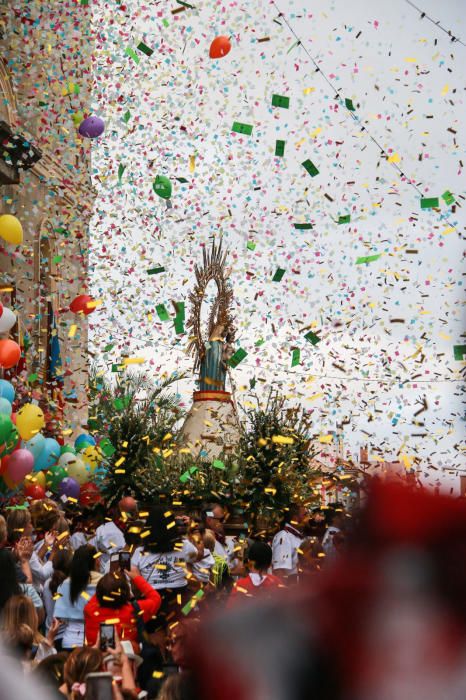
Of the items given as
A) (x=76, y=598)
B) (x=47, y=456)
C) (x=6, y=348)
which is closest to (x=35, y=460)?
(x=47, y=456)

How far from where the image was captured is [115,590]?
5418mm

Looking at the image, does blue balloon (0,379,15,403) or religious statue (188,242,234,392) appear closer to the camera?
blue balloon (0,379,15,403)

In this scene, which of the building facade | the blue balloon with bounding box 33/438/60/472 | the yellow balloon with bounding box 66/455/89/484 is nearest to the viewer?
the blue balloon with bounding box 33/438/60/472

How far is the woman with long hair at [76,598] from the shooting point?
19.6ft

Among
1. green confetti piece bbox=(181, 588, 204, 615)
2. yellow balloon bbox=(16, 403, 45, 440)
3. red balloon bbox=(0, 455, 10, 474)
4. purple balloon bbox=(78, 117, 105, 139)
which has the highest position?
purple balloon bbox=(78, 117, 105, 139)

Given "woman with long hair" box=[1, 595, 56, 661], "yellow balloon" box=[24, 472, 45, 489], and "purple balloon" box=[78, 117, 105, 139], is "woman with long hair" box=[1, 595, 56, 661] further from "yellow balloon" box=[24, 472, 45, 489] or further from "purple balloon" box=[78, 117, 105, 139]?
"purple balloon" box=[78, 117, 105, 139]

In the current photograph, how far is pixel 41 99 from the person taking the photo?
19.5 metres

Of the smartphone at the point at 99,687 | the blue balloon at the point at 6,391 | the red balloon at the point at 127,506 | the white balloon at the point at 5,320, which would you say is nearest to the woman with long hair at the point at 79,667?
the smartphone at the point at 99,687

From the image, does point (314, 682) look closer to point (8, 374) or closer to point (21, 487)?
point (21, 487)

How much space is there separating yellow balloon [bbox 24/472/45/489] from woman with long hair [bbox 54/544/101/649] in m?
5.35

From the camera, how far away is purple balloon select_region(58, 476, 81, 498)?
12.5 meters

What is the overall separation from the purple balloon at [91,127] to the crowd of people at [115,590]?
524 centimetres

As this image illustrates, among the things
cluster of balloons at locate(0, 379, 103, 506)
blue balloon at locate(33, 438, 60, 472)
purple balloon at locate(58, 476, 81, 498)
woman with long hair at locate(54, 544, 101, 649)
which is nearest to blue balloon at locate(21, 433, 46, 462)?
cluster of balloons at locate(0, 379, 103, 506)

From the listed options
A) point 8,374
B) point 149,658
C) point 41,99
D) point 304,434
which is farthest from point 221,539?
point 41,99
